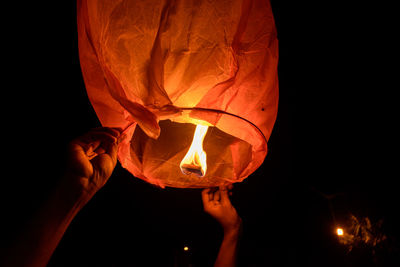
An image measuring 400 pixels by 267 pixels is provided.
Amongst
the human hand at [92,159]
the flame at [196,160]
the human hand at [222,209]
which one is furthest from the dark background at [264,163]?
the human hand at [222,209]

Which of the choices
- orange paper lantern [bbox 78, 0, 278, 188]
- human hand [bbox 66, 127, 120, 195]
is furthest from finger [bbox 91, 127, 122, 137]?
orange paper lantern [bbox 78, 0, 278, 188]

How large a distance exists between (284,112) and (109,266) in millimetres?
2586

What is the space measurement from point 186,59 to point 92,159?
2.01 ft

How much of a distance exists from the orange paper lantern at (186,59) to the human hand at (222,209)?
101 centimetres

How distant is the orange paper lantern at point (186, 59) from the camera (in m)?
0.69

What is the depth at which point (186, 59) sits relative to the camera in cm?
73

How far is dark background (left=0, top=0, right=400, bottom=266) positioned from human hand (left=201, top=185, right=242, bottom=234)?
108cm

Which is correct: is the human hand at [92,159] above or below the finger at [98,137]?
below

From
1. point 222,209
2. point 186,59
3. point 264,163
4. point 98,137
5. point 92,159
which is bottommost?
point 264,163

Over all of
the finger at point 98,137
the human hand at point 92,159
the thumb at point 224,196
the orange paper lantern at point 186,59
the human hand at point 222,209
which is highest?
the orange paper lantern at point 186,59

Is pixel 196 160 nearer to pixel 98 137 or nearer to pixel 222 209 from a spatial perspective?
pixel 98 137

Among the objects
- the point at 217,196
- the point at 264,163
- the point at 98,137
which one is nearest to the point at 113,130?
the point at 98,137

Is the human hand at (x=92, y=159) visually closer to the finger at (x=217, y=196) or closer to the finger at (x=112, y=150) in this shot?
the finger at (x=112, y=150)

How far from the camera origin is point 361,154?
11.4 ft
